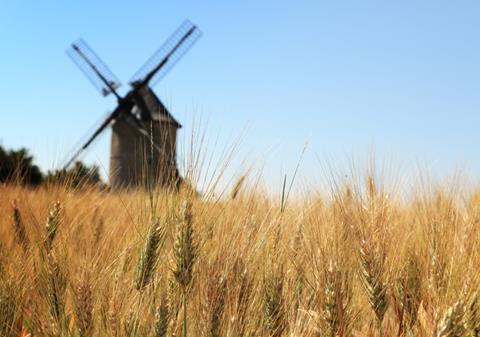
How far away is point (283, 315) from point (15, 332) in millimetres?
831

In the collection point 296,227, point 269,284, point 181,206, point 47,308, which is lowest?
point 47,308

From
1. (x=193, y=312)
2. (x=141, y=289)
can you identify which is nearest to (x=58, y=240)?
(x=141, y=289)

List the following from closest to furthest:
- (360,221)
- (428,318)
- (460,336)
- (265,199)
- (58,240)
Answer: (460,336), (428,318), (360,221), (58,240), (265,199)

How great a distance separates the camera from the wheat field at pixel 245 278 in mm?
1308

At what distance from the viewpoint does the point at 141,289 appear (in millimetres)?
1386

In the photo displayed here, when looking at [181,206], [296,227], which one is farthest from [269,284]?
[296,227]

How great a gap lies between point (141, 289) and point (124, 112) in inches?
689

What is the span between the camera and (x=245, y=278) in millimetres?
1460

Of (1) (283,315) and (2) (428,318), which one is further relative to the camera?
(1) (283,315)

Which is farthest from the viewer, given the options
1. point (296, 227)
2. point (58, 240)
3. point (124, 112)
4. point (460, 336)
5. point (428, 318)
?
point (124, 112)

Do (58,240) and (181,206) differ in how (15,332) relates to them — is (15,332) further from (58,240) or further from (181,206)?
(181,206)

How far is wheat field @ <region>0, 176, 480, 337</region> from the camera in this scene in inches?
51.5

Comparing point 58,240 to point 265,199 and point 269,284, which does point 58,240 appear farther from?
point 265,199

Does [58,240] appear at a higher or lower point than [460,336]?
lower
